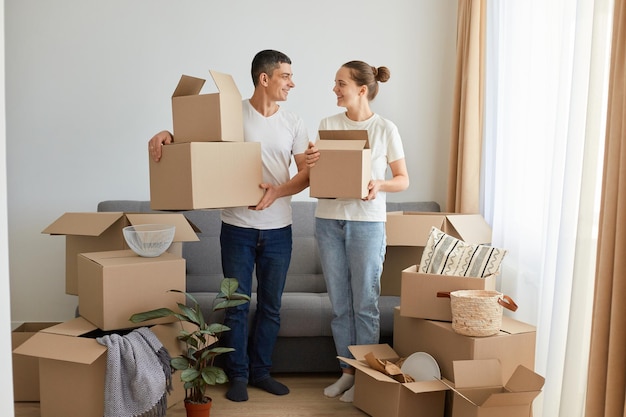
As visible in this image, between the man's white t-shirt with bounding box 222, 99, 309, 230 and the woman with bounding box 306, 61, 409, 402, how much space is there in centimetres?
16

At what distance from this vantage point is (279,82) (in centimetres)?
284

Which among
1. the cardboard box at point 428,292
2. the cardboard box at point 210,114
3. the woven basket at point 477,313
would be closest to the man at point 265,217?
the cardboard box at point 210,114

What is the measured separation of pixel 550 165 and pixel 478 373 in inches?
36.6

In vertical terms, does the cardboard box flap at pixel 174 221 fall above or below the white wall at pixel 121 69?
below

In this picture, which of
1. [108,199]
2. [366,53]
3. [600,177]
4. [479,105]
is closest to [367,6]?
[366,53]

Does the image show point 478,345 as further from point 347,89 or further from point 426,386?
point 347,89

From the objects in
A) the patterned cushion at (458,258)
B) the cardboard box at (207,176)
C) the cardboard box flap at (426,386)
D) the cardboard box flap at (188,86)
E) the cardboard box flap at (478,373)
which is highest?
the cardboard box flap at (188,86)

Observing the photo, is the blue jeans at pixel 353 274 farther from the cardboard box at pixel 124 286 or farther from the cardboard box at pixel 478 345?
the cardboard box at pixel 124 286

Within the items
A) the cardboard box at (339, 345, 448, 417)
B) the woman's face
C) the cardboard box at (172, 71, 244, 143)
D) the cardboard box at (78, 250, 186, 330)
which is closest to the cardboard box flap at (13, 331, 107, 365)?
the cardboard box at (78, 250, 186, 330)

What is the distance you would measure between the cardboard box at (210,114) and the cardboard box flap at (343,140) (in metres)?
0.34

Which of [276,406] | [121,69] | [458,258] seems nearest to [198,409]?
[276,406]

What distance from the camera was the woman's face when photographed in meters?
2.85

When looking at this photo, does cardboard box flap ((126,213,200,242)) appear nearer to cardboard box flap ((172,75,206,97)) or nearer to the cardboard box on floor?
cardboard box flap ((172,75,206,97))

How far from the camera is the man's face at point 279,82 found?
2838 mm
